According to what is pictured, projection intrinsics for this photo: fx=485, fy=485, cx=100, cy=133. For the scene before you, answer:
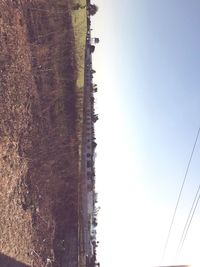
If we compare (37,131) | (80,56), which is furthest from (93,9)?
(37,131)

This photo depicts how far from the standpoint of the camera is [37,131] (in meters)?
12.5

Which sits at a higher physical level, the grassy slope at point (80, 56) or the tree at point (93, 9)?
the tree at point (93, 9)

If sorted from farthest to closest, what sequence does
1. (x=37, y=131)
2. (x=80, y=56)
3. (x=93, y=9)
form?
1. (x=93, y=9)
2. (x=80, y=56)
3. (x=37, y=131)

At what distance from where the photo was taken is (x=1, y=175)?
977 cm

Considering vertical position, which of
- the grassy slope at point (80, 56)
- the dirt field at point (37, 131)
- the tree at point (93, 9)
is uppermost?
the tree at point (93, 9)

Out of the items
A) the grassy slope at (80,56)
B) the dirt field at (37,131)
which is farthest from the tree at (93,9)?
the dirt field at (37,131)

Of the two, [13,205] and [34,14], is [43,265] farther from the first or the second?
[34,14]

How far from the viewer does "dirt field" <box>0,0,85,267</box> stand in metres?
10.3

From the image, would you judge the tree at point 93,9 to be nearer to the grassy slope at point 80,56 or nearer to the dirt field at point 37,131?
the grassy slope at point 80,56

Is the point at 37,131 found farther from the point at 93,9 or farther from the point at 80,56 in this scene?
the point at 93,9

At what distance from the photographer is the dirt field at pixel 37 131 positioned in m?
10.3

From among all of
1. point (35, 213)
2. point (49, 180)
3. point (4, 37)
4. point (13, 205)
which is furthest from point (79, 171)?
point (4, 37)

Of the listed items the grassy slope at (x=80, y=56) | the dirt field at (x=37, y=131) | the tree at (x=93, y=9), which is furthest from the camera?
the tree at (x=93, y=9)

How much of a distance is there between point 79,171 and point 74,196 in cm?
80
